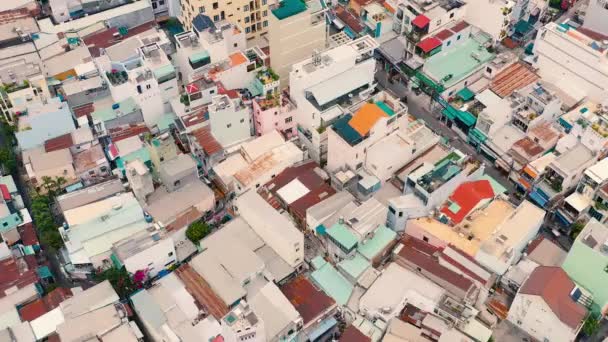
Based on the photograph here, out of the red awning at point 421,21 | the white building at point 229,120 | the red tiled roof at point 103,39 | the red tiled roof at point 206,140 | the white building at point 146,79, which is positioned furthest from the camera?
the red tiled roof at point 103,39

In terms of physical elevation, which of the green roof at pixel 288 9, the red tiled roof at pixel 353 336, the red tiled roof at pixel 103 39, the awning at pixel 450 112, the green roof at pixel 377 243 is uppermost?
the green roof at pixel 288 9

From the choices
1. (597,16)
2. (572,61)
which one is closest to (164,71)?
(572,61)

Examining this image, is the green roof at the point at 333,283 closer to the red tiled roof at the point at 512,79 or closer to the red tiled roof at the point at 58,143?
the red tiled roof at the point at 512,79

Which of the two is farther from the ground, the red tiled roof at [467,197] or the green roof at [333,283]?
the red tiled roof at [467,197]

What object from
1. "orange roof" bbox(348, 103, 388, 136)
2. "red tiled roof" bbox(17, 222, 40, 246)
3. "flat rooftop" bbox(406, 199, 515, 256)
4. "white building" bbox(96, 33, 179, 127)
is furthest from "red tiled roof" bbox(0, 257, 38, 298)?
"flat rooftop" bbox(406, 199, 515, 256)

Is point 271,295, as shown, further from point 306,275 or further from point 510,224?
point 510,224

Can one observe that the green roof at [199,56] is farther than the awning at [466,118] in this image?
Yes

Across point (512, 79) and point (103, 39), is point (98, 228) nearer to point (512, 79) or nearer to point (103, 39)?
point (103, 39)

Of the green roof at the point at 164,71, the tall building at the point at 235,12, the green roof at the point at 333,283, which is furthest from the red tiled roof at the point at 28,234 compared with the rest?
the tall building at the point at 235,12
